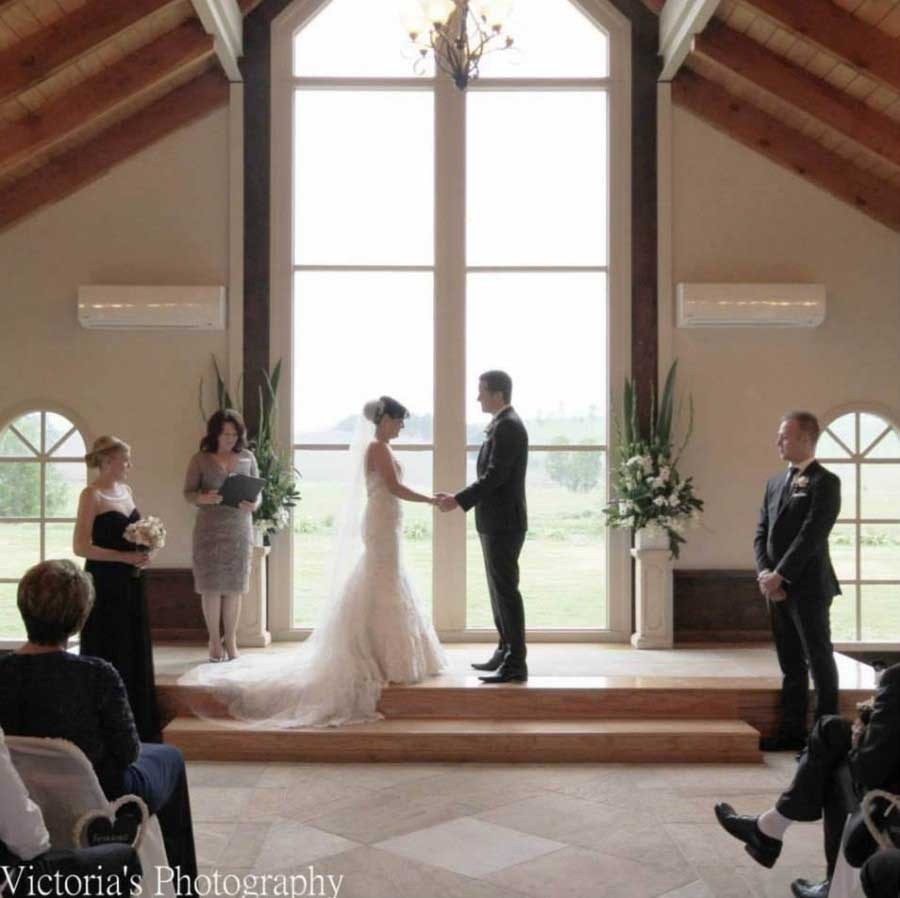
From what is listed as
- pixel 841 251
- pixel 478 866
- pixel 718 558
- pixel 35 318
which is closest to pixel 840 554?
pixel 718 558

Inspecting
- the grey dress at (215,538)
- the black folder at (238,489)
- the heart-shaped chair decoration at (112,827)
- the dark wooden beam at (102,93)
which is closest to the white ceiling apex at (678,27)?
the dark wooden beam at (102,93)

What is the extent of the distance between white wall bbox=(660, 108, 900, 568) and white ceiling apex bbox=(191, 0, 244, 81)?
285 centimetres

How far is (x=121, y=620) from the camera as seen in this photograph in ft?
17.7

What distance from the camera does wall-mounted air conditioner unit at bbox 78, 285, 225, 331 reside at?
7.30m

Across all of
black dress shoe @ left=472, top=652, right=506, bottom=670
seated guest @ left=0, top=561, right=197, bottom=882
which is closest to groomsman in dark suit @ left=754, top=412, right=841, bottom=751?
black dress shoe @ left=472, top=652, right=506, bottom=670

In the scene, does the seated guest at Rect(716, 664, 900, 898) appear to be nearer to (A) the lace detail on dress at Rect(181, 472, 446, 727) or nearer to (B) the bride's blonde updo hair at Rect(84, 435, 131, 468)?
(A) the lace detail on dress at Rect(181, 472, 446, 727)

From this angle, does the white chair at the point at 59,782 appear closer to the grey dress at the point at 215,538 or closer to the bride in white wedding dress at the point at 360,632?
the bride in white wedding dress at the point at 360,632

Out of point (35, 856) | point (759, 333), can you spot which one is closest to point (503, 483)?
point (759, 333)

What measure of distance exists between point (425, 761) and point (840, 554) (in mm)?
3538

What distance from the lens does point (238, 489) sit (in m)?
6.25

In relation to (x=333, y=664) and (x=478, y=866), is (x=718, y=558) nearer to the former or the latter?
(x=333, y=664)

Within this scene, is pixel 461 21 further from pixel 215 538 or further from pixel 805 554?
pixel 215 538

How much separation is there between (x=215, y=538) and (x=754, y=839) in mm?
3515

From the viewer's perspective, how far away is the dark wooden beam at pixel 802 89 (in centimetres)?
651
